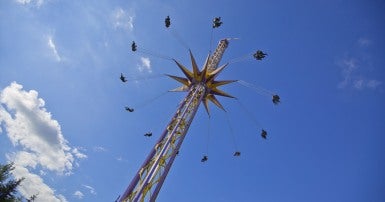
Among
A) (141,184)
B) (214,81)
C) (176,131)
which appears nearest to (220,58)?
(214,81)

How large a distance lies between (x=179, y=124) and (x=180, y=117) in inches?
21.2

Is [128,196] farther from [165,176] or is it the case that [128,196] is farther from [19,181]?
[19,181]

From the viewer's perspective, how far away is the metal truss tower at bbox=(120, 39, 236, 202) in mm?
11719

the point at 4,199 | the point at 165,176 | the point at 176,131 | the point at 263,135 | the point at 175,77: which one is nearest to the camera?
the point at 165,176

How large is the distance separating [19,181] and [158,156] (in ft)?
70.0

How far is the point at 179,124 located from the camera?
1442 cm

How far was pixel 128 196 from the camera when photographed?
1128cm

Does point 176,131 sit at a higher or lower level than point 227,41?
lower

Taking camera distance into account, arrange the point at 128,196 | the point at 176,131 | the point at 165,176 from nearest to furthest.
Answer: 1. the point at 128,196
2. the point at 165,176
3. the point at 176,131

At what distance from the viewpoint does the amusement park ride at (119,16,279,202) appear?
463 inches

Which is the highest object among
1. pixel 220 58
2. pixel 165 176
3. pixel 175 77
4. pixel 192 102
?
pixel 220 58

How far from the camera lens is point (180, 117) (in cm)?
1485

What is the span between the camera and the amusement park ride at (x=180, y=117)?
11759mm

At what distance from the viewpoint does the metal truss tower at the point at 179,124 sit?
11719mm
